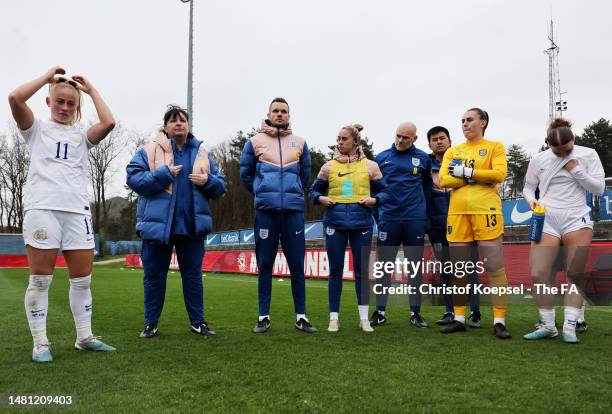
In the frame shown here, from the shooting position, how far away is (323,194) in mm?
5016

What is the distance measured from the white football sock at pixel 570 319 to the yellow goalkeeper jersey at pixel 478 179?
1.00 meters

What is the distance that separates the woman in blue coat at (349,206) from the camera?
4.73 meters

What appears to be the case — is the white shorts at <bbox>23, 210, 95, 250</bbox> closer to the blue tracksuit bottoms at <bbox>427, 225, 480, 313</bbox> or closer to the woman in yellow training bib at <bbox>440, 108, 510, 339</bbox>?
the woman in yellow training bib at <bbox>440, 108, 510, 339</bbox>

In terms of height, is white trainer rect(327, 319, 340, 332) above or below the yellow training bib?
below

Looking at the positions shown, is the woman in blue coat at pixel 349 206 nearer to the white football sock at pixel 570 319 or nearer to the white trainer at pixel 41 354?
the white football sock at pixel 570 319

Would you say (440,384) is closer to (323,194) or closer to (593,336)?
(593,336)

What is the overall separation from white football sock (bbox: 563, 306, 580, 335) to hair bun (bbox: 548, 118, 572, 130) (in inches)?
62.5

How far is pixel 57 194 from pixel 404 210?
321 centimetres

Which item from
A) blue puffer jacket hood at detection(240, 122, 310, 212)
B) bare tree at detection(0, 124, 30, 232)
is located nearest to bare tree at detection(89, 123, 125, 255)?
bare tree at detection(0, 124, 30, 232)

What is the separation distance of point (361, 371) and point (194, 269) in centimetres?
205

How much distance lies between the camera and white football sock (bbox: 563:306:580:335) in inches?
156

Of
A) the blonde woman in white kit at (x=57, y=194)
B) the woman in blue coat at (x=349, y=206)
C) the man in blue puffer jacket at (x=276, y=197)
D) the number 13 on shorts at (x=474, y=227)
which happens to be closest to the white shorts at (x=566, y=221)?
the number 13 on shorts at (x=474, y=227)

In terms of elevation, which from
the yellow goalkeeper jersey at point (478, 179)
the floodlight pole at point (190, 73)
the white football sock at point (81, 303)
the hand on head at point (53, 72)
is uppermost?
the floodlight pole at point (190, 73)

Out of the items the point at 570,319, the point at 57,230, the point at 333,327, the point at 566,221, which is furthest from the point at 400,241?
the point at 57,230
